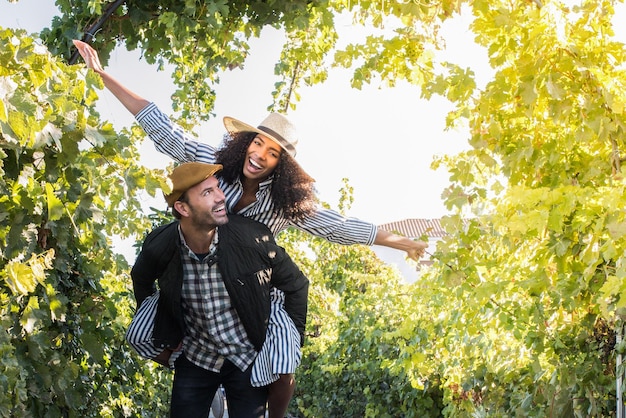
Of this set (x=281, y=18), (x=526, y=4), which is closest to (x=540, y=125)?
(x=526, y=4)

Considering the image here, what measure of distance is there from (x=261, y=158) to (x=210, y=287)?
21.2 inches

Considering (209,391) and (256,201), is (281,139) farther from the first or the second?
(209,391)

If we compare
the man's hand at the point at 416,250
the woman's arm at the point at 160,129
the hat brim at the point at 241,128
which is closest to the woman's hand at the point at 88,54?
the woman's arm at the point at 160,129

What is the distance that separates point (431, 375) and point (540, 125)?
125 inches

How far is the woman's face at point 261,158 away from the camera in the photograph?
3182 millimetres

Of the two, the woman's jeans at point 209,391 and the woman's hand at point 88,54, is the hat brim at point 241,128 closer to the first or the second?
the woman's hand at point 88,54

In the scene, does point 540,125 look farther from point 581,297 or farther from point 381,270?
point 381,270

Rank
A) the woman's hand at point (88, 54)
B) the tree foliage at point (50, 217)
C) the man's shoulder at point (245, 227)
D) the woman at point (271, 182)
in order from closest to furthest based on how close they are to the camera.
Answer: the tree foliage at point (50, 217), the man's shoulder at point (245, 227), the woman at point (271, 182), the woman's hand at point (88, 54)

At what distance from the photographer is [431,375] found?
20.0 feet

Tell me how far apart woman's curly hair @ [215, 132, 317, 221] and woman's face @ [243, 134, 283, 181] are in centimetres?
3

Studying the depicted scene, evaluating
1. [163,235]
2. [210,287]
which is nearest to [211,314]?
[210,287]

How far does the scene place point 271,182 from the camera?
3238mm

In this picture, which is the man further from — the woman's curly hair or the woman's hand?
the woman's hand

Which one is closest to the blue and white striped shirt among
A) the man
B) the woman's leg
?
the man
